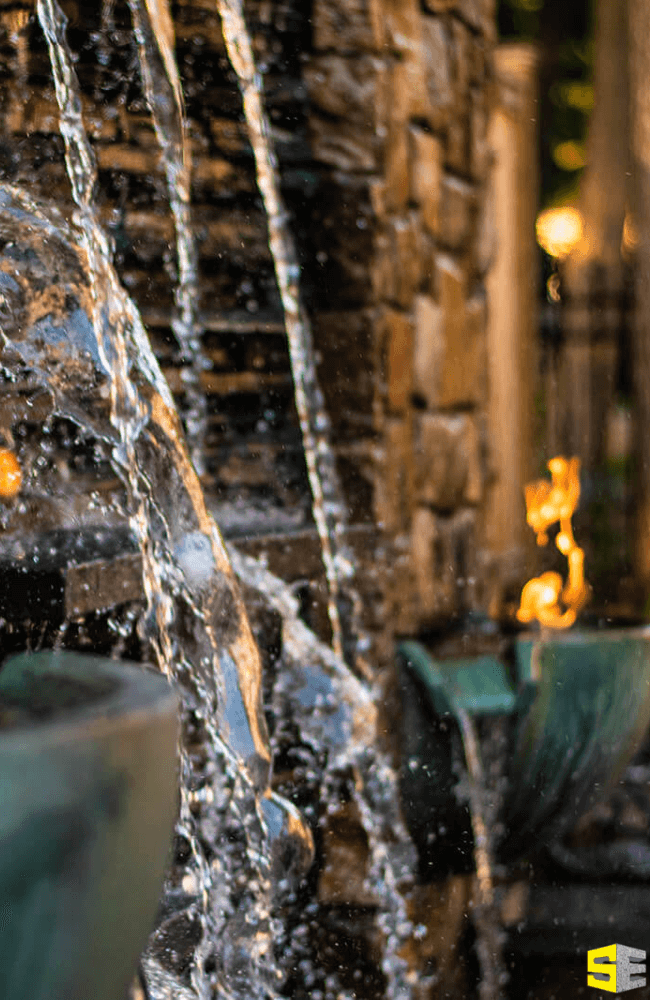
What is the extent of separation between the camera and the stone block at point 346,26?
231 centimetres

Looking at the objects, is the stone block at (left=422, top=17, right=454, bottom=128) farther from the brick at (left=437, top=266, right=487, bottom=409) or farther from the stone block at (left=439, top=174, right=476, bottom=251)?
the brick at (left=437, top=266, right=487, bottom=409)

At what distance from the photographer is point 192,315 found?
2.30m

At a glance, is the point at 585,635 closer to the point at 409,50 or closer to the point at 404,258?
the point at 404,258

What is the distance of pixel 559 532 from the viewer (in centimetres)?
678

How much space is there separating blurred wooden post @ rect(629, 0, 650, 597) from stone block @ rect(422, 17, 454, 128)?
3.30 m

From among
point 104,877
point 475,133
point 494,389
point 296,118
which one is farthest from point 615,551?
point 104,877

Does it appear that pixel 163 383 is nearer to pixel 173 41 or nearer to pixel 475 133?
pixel 173 41

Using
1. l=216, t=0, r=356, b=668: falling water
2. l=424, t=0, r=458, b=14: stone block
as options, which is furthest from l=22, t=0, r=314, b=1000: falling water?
l=424, t=0, r=458, b=14: stone block

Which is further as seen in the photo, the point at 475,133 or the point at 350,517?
the point at 475,133

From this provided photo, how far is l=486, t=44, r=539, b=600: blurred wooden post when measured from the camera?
6.27 metres

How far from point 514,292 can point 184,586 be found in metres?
5.62

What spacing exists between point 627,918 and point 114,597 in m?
1.21

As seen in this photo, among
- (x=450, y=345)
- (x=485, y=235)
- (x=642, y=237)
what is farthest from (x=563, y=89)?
(x=450, y=345)

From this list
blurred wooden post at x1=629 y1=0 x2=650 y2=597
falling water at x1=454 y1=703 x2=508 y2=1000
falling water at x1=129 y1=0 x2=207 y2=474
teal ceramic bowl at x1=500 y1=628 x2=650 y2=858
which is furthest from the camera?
blurred wooden post at x1=629 y1=0 x2=650 y2=597
